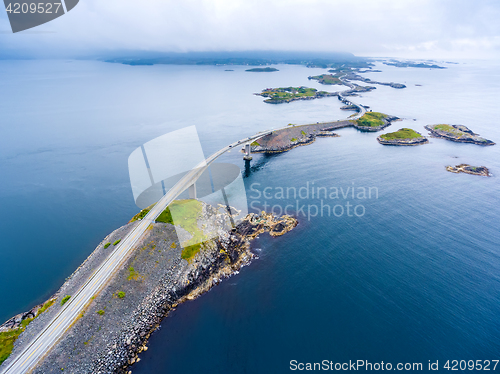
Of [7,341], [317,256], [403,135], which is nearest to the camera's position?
[7,341]

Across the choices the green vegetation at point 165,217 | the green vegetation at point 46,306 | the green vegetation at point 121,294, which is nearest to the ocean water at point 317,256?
the green vegetation at point 46,306

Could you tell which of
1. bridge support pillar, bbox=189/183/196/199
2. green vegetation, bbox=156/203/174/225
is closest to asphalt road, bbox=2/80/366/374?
green vegetation, bbox=156/203/174/225

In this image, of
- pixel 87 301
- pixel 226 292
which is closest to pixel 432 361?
pixel 226 292

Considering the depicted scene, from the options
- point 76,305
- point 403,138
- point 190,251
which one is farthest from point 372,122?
point 76,305

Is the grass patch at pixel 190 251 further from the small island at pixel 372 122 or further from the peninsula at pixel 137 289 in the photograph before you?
the small island at pixel 372 122

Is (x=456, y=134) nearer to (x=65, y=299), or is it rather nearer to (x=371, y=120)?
(x=371, y=120)
